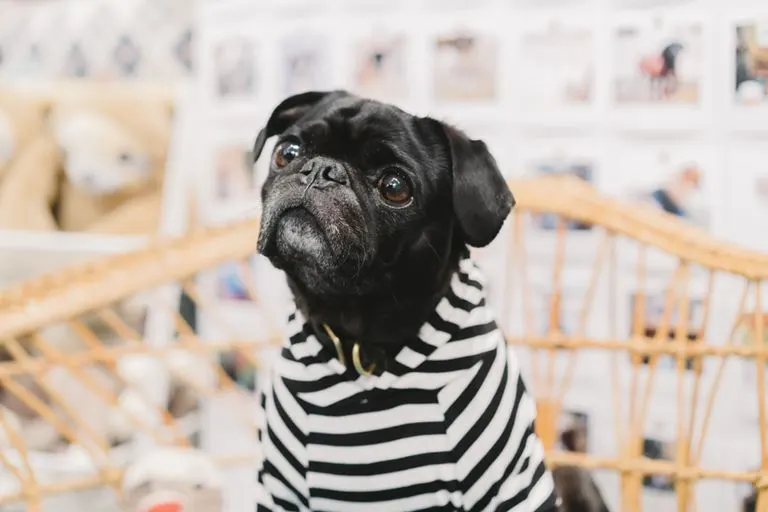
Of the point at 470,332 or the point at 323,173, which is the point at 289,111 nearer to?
the point at 323,173

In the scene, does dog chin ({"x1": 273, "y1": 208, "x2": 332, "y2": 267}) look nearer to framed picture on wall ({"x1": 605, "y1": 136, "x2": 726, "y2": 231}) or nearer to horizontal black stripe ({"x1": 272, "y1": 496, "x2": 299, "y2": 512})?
horizontal black stripe ({"x1": 272, "y1": 496, "x2": 299, "y2": 512})

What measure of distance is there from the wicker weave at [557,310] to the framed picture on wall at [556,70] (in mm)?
135

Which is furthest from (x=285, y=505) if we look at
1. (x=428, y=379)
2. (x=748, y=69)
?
(x=748, y=69)

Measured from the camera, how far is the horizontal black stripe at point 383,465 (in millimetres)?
748

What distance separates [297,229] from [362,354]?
0.56 feet

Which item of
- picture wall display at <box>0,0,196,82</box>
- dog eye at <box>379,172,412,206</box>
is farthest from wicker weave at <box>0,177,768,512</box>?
picture wall display at <box>0,0,196,82</box>

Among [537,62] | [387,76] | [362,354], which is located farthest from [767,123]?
[362,354]

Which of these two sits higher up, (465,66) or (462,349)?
(465,66)

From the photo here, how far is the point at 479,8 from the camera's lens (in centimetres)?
118

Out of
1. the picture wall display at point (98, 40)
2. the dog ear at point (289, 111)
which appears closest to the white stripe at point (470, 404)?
the dog ear at point (289, 111)

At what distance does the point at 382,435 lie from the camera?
0.76 meters

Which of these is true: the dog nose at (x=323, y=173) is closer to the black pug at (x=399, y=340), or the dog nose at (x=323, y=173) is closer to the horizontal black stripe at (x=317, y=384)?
the black pug at (x=399, y=340)

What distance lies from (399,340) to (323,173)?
0.66ft

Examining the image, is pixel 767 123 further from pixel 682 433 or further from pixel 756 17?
pixel 682 433
